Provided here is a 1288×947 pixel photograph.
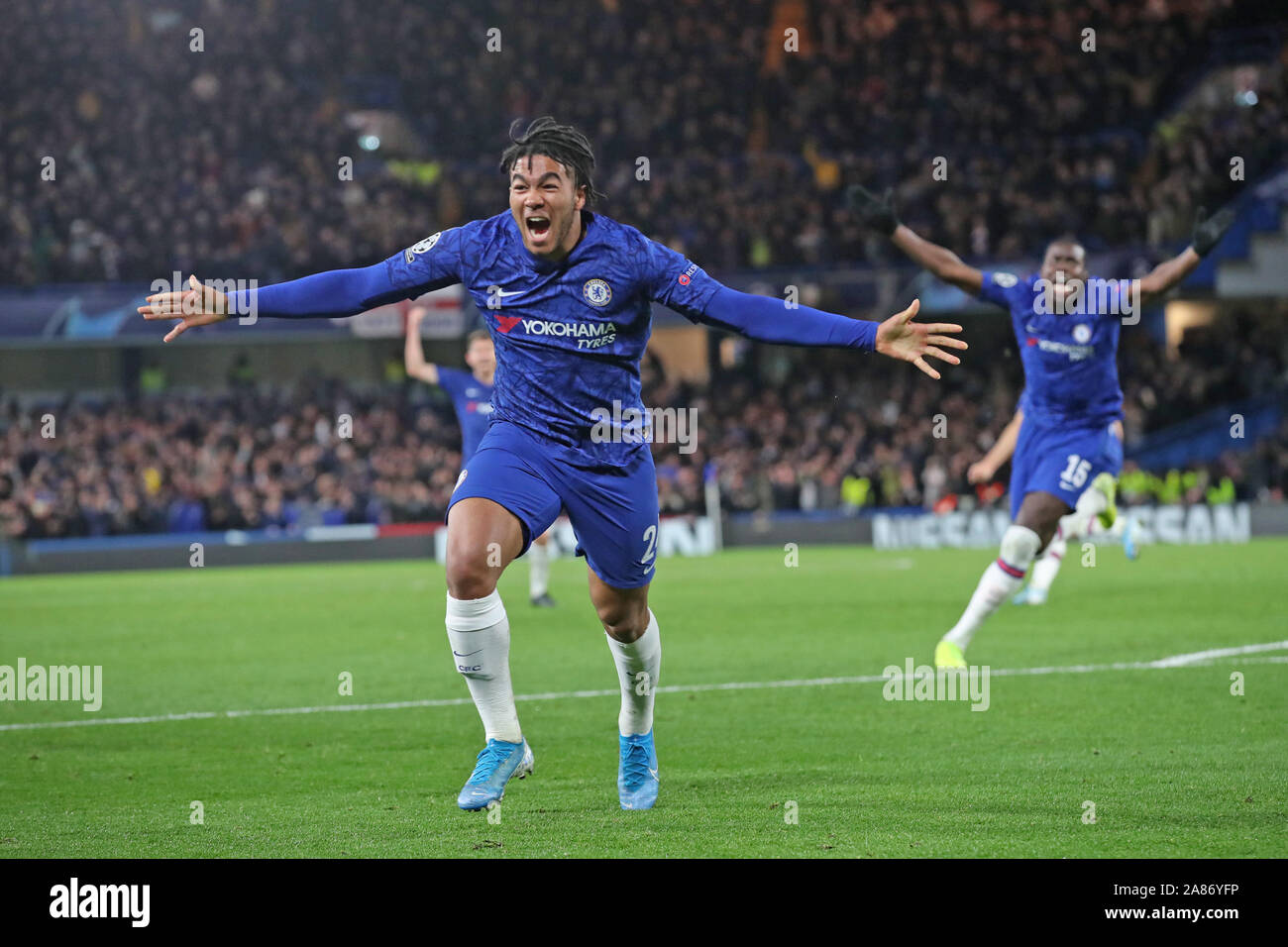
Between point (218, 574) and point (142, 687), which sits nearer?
point (142, 687)

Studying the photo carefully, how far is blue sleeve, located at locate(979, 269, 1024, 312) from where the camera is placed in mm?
10398

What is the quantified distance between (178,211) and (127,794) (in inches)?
1204

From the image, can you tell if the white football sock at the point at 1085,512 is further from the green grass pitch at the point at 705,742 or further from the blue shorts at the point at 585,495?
the blue shorts at the point at 585,495

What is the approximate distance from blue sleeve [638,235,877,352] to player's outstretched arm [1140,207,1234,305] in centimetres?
437

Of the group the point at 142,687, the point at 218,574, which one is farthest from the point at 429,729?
the point at 218,574

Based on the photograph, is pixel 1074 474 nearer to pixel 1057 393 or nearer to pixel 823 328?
pixel 1057 393

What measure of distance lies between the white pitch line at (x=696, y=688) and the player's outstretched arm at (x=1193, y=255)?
2.42 m

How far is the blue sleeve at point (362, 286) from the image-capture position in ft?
21.1

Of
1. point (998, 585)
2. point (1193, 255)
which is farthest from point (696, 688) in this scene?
point (1193, 255)

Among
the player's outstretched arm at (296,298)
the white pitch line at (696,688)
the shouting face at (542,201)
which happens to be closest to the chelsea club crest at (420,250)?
the player's outstretched arm at (296,298)

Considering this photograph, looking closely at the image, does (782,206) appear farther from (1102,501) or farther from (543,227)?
(543,227)

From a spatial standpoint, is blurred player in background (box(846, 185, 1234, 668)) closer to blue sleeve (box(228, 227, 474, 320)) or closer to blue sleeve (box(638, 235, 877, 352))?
blue sleeve (box(638, 235, 877, 352))

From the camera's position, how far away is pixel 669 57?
3919 cm

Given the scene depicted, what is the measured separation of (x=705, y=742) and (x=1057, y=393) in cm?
454
